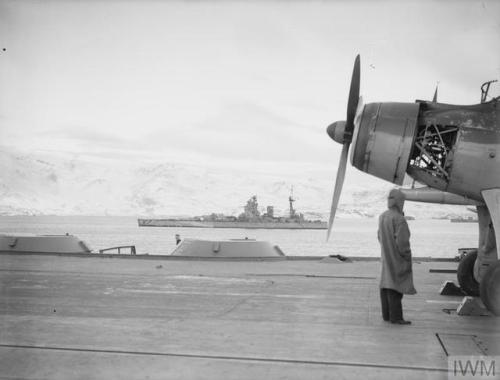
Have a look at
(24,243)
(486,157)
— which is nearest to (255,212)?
(24,243)

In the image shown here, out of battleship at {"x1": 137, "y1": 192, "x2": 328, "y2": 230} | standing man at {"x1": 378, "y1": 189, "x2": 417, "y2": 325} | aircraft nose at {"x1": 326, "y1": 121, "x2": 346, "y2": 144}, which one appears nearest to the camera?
standing man at {"x1": 378, "y1": 189, "x2": 417, "y2": 325}

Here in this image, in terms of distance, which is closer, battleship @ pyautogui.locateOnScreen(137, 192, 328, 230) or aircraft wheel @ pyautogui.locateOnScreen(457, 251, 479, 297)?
aircraft wheel @ pyautogui.locateOnScreen(457, 251, 479, 297)

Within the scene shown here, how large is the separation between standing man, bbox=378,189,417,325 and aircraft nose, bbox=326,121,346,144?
2425mm

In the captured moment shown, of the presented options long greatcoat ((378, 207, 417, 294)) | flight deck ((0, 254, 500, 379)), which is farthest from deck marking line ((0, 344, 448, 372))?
long greatcoat ((378, 207, 417, 294))

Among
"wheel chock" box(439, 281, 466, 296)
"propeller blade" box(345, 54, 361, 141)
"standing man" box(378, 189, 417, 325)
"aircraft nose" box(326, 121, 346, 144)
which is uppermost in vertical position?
"propeller blade" box(345, 54, 361, 141)

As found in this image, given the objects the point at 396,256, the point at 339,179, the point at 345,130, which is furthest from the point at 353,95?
the point at 396,256

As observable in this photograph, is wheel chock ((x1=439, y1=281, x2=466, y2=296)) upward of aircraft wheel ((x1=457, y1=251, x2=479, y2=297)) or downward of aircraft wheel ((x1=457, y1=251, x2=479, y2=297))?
downward

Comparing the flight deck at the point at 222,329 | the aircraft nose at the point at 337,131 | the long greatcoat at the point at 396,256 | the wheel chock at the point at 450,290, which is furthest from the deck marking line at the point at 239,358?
the wheel chock at the point at 450,290

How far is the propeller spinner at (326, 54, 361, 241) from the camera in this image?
9805mm

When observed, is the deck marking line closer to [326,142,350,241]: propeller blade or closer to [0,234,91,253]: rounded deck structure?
[326,142,350,241]: propeller blade

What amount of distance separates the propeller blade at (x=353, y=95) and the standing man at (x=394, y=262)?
2373 millimetres

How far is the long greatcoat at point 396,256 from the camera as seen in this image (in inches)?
297

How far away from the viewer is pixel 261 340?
246 inches

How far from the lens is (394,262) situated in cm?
762
